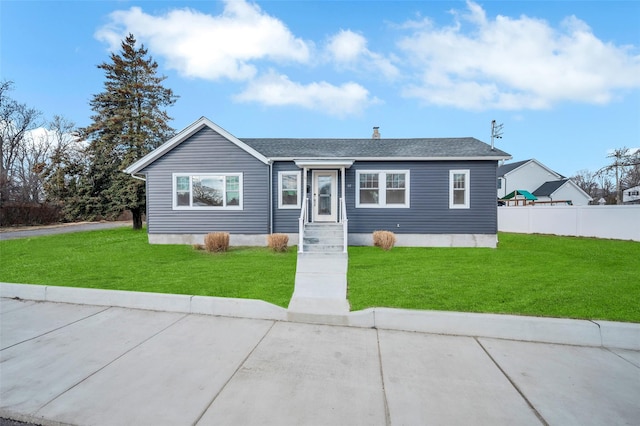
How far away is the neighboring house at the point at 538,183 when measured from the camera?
108 feet

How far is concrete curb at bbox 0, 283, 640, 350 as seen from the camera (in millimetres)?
4297

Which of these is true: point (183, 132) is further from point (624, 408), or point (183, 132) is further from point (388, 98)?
point (624, 408)

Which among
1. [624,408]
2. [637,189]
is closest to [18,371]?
Result: [624,408]

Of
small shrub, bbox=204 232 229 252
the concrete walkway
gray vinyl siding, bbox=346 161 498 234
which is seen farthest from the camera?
gray vinyl siding, bbox=346 161 498 234

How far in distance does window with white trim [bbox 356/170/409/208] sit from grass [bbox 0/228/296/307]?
3.90 m

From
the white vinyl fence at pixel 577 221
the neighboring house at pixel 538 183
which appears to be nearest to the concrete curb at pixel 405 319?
the white vinyl fence at pixel 577 221

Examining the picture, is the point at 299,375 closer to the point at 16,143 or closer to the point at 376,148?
the point at 376,148

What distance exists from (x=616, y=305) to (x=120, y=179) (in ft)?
76.0

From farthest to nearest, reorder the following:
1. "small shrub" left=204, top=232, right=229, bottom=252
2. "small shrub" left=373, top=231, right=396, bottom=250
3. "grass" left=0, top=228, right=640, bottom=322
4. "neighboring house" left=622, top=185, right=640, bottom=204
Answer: "neighboring house" left=622, top=185, right=640, bottom=204
"small shrub" left=373, top=231, right=396, bottom=250
"small shrub" left=204, top=232, right=229, bottom=252
"grass" left=0, top=228, right=640, bottom=322

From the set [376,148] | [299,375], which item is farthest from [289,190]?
[299,375]

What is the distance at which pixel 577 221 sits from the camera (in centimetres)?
1445

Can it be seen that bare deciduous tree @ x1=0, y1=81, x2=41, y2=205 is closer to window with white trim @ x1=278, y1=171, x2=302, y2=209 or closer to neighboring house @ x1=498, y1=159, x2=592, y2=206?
window with white trim @ x1=278, y1=171, x2=302, y2=209

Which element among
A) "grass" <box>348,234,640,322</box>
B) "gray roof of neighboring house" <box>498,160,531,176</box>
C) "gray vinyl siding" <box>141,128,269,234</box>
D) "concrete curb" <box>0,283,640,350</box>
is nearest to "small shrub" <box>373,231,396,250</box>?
"grass" <box>348,234,640,322</box>

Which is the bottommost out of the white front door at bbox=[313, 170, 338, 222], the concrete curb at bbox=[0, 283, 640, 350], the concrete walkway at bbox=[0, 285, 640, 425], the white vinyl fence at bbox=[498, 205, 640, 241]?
the concrete walkway at bbox=[0, 285, 640, 425]
